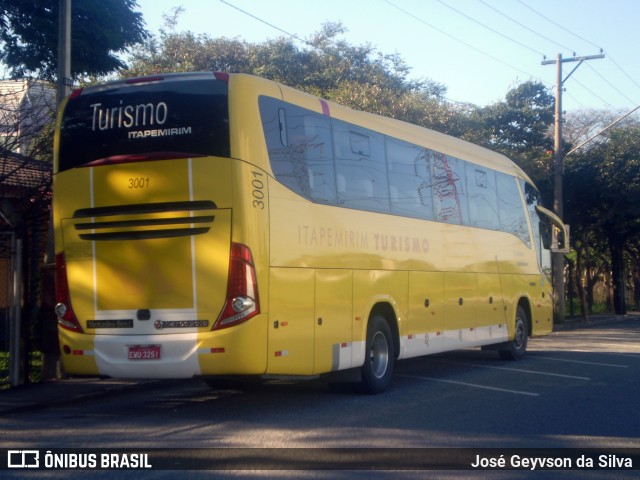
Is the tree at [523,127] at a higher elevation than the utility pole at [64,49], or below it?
higher

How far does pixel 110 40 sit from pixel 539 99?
21.9 metres

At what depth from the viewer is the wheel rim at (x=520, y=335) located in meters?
16.6

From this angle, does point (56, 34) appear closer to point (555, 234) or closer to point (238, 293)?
point (238, 293)

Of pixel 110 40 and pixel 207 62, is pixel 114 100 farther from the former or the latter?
pixel 207 62

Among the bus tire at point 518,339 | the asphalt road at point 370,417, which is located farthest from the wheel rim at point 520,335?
the asphalt road at point 370,417

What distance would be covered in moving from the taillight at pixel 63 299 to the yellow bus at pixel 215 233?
2cm

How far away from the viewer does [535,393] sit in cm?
1177

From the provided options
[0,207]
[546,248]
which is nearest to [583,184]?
[546,248]

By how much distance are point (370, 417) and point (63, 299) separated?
12.9ft

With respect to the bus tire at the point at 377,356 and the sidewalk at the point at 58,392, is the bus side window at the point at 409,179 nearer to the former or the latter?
the bus tire at the point at 377,356

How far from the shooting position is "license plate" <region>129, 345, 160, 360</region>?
916cm

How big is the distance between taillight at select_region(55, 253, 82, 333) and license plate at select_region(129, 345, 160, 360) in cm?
93

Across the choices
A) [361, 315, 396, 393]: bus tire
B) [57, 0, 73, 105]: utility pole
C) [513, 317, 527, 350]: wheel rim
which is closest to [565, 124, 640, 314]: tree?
→ [513, 317, 527, 350]: wheel rim

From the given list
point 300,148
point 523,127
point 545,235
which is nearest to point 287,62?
point 523,127
